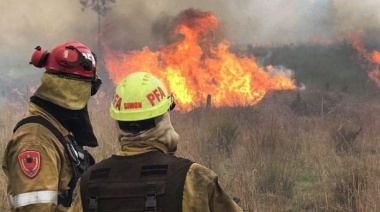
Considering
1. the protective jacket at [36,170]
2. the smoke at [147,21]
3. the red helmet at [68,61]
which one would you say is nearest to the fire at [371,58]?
the smoke at [147,21]

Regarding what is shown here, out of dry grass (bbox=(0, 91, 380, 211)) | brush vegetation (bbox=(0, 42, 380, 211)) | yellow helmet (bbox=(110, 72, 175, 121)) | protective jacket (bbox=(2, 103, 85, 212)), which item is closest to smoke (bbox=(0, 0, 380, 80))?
brush vegetation (bbox=(0, 42, 380, 211))

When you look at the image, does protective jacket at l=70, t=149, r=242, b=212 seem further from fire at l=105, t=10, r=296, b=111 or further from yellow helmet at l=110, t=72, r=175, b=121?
fire at l=105, t=10, r=296, b=111

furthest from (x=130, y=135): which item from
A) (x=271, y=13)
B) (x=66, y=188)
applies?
(x=271, y=13)

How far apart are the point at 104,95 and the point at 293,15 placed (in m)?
11.7

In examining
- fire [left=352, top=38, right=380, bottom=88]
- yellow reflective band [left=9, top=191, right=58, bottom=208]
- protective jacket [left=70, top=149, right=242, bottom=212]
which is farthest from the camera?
fire [left=352, top=38, right=380, bottom=88]

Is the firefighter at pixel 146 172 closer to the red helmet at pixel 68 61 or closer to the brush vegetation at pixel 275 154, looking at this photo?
the red helmet at pixel 68 61

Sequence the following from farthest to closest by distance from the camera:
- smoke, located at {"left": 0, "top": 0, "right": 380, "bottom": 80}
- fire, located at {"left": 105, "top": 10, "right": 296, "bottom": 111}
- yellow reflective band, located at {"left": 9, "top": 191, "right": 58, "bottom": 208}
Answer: smoke, located at {"left": 0, "top": 0, "right": 380, "bottom": 80} → fire, located at {"left": 105, "top": 10, "right": 296, "bottom": 111} → yellow reflective band, located at {"left": 9, "top": 191, "right": 58, "bottom": 208}

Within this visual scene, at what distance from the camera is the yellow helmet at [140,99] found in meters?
1.92

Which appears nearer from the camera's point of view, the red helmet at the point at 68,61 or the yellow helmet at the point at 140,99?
the yellow helmet at the point at 140,99

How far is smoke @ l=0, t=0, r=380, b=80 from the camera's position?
17141 millimetres

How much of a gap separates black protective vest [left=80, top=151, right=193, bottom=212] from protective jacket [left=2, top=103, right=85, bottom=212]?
0.48 meters

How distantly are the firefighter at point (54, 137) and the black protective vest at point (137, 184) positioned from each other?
50 centimetres

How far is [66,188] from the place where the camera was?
250 cm

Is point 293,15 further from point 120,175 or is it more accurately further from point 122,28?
point 120,175
